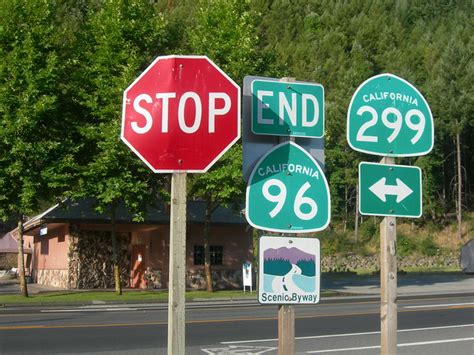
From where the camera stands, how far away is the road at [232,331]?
535 inches

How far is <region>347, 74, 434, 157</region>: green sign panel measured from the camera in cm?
529

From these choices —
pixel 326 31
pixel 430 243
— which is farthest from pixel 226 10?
pixel 326 31

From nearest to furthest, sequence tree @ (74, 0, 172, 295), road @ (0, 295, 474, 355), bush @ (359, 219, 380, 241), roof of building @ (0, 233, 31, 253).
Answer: road @ (0, 295, 474, 355) < tree @ (74, 0, 172, 295) < roof of building @ (0, 233, 31, 253) < bush @ (359, 219, 380, 241)

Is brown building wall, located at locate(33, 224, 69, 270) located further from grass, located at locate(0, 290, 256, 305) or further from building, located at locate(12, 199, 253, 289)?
grass, located at locate(0, 290, 256, 305)

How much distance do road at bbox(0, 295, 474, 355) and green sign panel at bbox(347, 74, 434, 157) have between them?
841 centimetres

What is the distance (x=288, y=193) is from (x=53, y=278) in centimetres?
3527

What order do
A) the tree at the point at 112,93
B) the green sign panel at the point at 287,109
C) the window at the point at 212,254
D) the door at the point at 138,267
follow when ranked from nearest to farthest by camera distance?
1. the green sign panel at the point at 287,109
2. the tree at the point at 112,93
3. the door at the point at 138,267
4. the window at the point at 212,254

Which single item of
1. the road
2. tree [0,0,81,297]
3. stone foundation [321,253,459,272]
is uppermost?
tree [0,0,81,297]

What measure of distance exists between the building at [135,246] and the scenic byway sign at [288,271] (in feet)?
97.9

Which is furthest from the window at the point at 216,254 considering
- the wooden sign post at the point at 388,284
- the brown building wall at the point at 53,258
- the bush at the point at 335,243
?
the bush at the point at 335,243

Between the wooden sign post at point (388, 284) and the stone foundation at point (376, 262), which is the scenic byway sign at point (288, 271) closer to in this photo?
the wooden sign post at point (388, 284)

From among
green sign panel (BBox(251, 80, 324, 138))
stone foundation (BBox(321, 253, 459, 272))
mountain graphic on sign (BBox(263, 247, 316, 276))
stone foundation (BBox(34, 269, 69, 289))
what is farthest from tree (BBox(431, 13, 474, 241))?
mountain graphic on sign (BBox(263, 247, 316, 276))

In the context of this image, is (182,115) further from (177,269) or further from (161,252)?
(161,252)

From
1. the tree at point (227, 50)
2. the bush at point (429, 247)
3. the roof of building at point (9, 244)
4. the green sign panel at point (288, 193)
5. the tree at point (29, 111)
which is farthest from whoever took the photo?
the bush at point (429, 247)
